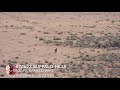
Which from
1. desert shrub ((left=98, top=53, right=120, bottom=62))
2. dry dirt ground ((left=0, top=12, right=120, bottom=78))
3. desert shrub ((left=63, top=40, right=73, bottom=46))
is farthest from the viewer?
desert shrub ((left=63, top=40, right=73, bottom=46))

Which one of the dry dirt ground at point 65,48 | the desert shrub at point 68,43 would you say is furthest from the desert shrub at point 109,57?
the desert shrub at point 68,43

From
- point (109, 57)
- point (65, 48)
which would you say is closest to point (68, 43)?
point (65, 48)

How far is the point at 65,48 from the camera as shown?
1338 cm

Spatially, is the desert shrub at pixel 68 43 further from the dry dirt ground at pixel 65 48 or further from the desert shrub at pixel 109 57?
the desert shrub at pixel 109 57

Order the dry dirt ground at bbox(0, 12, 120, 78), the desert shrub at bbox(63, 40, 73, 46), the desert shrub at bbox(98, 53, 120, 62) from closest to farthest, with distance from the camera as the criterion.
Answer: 1. the dry dirt ground at bbox(0, 12, 120, 78)
2. the desert shrub at bbox(98, 53, 120, 62)
3. the desert shrub at bbox(63, 40, 73, 46)

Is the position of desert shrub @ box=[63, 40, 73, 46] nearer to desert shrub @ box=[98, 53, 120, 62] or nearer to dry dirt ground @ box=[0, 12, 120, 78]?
dry dirt ground @ box=[0, 12, 120, 78]

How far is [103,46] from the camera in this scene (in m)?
14.0

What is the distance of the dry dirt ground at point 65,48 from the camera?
32.7 feet

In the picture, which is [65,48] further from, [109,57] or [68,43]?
[109,57]

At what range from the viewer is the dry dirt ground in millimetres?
9953

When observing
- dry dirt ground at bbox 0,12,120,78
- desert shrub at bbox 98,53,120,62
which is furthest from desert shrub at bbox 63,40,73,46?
desert shrub at bbox 98,53,120,62

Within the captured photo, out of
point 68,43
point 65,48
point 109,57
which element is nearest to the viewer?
point 109,57

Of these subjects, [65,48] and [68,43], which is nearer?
[65,48]
